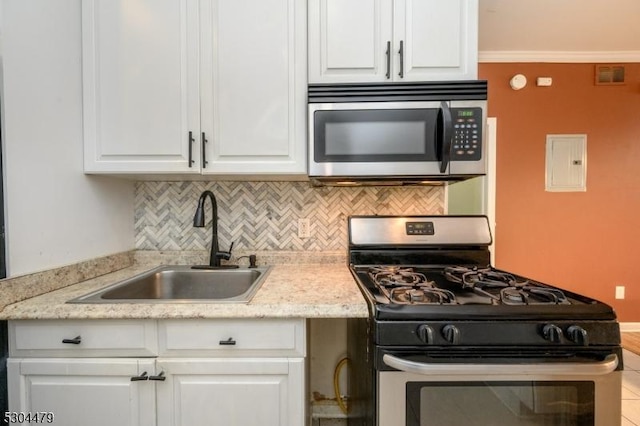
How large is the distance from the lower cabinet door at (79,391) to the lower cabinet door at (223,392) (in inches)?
2.7

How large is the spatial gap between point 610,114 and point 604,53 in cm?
56

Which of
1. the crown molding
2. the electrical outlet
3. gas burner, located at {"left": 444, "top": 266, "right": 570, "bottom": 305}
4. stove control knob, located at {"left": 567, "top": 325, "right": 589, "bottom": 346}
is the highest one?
the crown molding

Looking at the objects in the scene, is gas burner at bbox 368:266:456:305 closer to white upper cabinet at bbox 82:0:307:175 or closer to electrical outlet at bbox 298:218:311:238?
electrical outlet at bbox 298:218:311:238

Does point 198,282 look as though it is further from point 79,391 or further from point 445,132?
point 445,132

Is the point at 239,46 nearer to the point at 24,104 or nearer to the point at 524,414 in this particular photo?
the point at 24,104

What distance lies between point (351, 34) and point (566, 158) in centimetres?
263

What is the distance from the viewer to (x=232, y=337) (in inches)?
39.4

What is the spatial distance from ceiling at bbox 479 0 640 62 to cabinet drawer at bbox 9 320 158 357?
2744mm

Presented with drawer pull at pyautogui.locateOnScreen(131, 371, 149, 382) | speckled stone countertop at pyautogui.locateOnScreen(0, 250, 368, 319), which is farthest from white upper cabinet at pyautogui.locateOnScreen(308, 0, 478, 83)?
drawer pull at pyautogui.locateOnScreen(131, 371, 149, 382)

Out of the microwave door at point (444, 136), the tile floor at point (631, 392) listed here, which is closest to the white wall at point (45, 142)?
the microwave door at point (444, 136)

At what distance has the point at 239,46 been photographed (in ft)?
4.29

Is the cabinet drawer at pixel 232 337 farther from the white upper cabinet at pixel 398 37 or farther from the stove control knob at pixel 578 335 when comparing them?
the white upper cabinet at pixel 398 37

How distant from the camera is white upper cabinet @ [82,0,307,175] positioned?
1.30m

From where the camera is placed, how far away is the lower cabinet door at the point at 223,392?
3.27 feet
